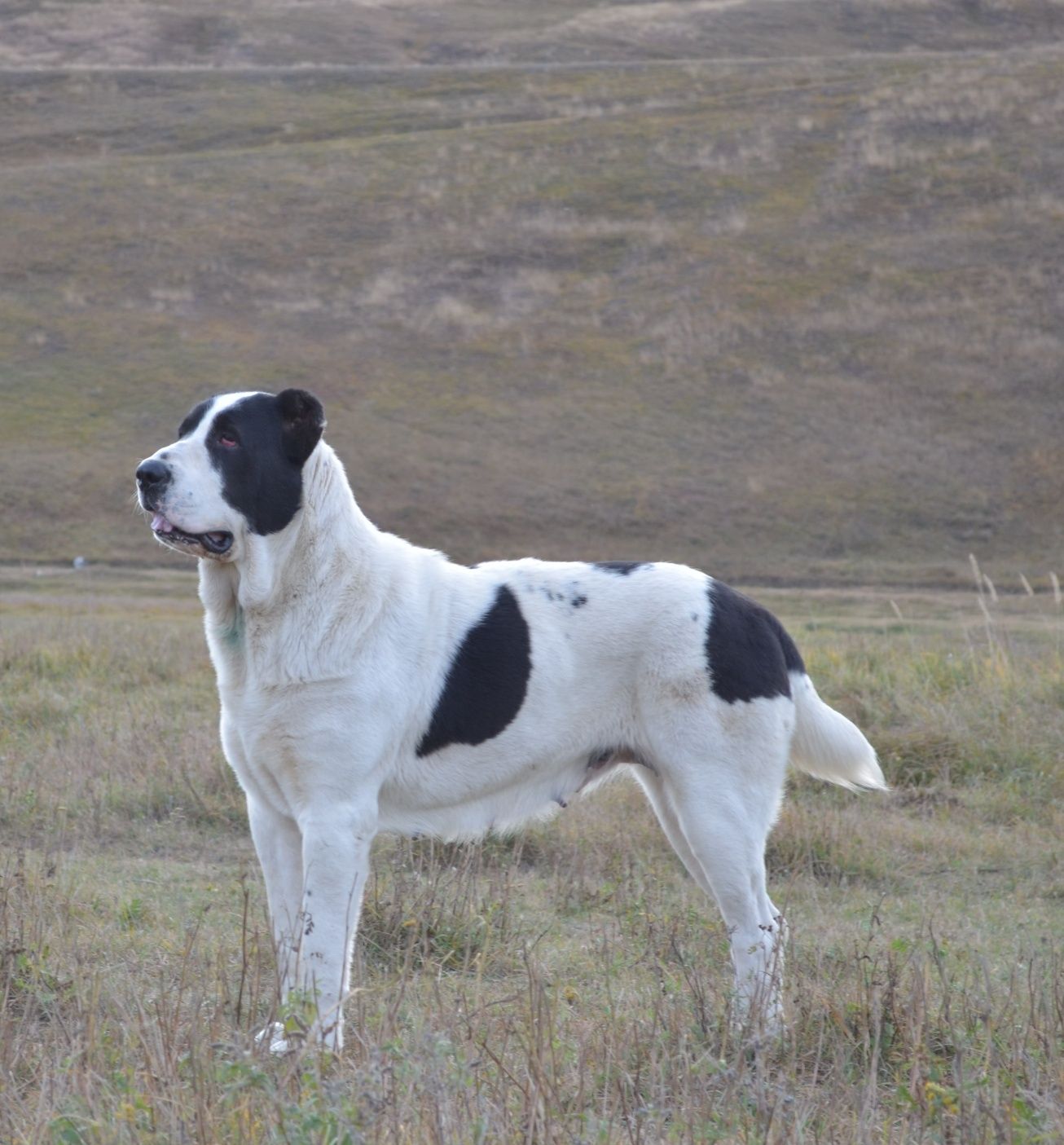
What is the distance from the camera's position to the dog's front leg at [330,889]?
469 cm

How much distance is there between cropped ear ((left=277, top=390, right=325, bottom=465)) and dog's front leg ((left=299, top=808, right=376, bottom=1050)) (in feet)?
3.85

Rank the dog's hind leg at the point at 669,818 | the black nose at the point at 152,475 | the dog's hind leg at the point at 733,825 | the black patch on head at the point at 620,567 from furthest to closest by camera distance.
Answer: the dog's hind leg at the point at 669,818
the black patch on head at the point at 620,567
the dog's hind leg at the point at 733,825
the black nose at the point at 152,475

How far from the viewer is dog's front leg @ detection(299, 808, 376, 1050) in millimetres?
4691

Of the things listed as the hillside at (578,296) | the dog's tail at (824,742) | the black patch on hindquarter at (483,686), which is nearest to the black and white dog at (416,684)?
the black patch on hindquarter at (483,686)

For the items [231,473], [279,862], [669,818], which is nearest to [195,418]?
[231,473]

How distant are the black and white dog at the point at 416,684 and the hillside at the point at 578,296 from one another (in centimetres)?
2163

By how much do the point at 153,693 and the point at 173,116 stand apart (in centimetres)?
4661

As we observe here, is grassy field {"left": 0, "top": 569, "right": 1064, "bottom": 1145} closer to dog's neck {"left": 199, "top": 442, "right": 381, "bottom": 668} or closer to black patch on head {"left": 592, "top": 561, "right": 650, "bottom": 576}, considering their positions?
dog's neck {"left": 199, "top": 442, "right": 381, "bottom": 668}

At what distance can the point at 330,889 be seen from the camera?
4.70 meters

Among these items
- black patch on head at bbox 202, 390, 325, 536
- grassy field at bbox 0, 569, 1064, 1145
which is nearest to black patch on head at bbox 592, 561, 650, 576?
black patch on head at bbox 202, 390, 325, 536

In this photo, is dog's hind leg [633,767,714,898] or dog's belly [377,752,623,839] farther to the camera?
dog's hind leg [633,767,714,898]

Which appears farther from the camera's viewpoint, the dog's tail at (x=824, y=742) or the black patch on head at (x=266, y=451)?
the dog's tail at (x=824, y=742)

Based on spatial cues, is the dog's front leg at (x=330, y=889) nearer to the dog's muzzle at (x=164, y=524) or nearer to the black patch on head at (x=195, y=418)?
the dog's muzzle at (x=164, y=524)

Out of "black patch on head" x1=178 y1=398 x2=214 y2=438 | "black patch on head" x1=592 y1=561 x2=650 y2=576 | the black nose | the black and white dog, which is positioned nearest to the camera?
the black nose
